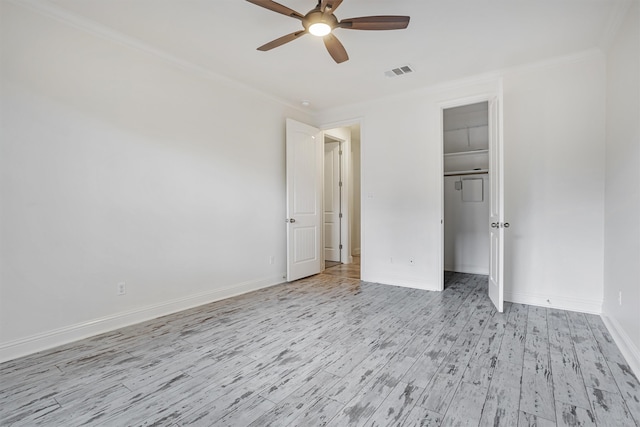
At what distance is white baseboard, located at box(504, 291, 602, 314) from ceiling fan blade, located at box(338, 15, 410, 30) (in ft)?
10.3

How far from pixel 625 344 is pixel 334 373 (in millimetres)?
2180

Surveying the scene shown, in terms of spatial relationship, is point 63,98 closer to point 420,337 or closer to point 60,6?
point 60,6

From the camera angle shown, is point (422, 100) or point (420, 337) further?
point (422, 100)

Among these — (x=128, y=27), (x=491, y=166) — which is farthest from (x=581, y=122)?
(x=128, y=27)

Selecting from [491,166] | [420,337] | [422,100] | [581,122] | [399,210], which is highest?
[422,100]

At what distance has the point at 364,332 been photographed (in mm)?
2682

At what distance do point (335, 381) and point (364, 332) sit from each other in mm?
823

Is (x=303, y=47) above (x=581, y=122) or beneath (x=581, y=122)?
above

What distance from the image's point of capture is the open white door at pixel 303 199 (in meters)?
4.52

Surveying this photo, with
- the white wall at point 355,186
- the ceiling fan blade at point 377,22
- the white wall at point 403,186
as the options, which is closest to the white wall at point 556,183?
the white wall at point 403,186

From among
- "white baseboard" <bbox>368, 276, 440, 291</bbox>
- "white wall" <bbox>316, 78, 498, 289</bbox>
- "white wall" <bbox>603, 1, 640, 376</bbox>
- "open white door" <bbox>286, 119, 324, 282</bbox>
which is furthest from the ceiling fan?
"white baseboard" <bbox>368, 276, 440, 291</bbox>

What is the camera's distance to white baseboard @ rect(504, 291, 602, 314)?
307cm

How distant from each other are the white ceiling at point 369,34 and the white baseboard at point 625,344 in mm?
2541

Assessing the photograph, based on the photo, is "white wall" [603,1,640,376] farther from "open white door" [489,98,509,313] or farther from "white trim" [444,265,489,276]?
"white trim" [444,265,489,276]
